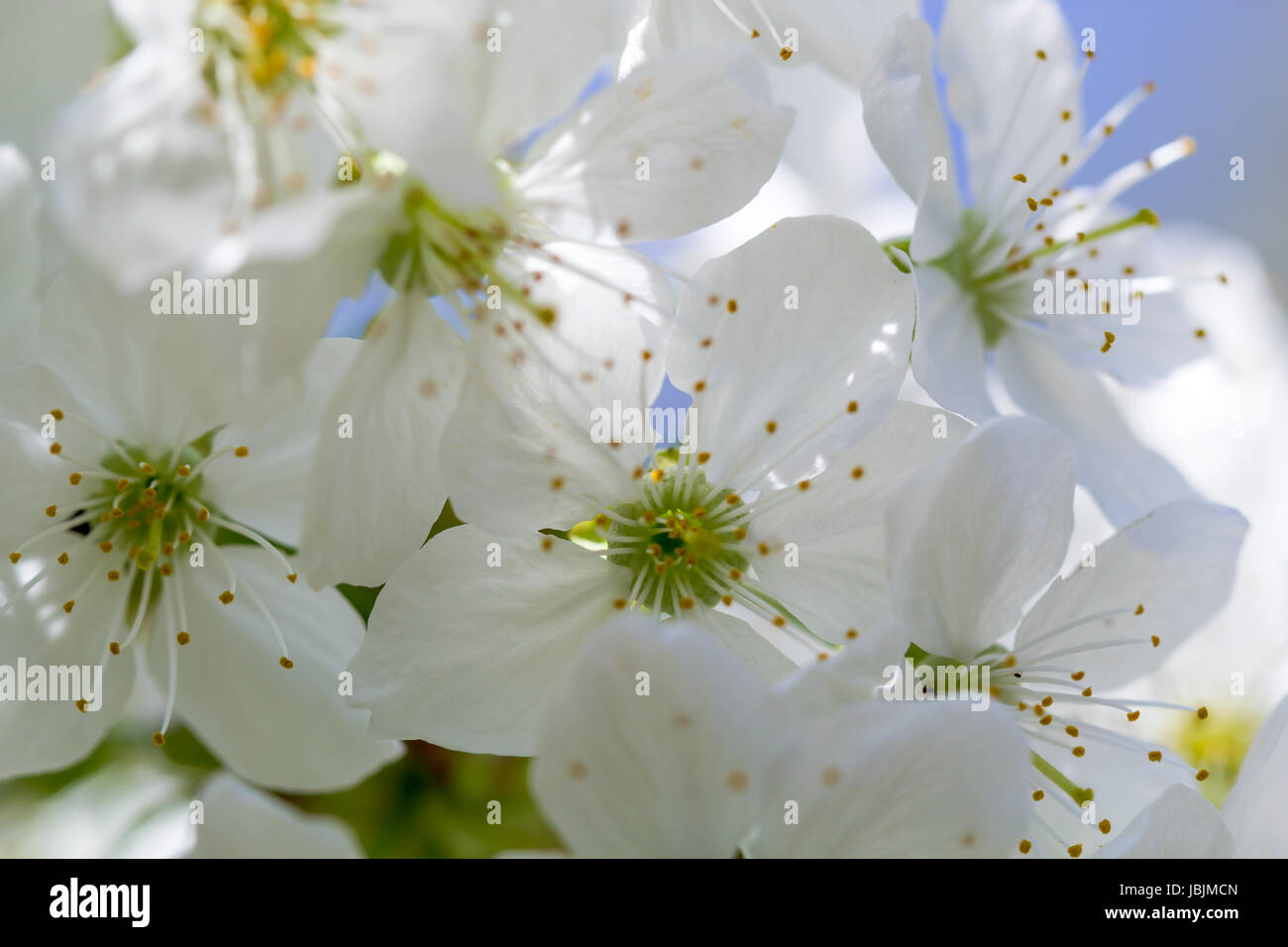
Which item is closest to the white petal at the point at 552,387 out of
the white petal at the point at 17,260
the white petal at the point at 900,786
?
the white petal at the point at 900,786

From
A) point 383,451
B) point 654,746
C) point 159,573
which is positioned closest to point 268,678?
point 159,573

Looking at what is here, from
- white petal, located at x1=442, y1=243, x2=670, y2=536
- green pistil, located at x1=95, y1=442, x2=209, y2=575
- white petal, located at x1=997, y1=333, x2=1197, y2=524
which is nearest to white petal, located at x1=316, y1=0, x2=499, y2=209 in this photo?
white petal, located at x1=442, y1=243, x2=670, y2=536

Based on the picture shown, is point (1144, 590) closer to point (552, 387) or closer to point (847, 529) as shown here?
point (847, 529)

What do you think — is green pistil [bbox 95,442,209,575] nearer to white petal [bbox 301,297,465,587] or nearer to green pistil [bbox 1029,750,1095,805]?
white petal [bbox 301,297,465,587]

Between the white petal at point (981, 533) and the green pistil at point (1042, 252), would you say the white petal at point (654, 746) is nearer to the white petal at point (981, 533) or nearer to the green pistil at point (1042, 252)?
the white petal at point (981, 533)

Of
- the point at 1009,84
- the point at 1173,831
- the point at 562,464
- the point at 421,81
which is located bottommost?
the point at 1173,831
